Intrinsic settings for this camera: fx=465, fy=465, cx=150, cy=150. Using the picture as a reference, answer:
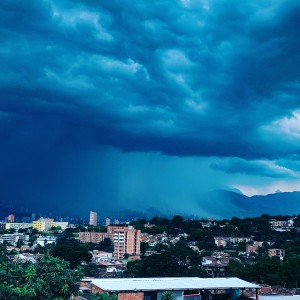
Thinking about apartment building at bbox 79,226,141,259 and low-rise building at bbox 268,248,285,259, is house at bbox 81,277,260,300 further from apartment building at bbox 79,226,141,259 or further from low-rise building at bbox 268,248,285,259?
apartment building at bbox 79,226,141,259

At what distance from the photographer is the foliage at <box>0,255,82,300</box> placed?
906 centimetres

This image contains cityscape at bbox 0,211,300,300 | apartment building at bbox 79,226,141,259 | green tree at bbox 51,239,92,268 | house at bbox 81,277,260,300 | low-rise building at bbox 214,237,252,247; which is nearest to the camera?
house at bbox 81,277,260,300

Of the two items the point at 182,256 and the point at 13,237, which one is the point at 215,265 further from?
the point at 13,237

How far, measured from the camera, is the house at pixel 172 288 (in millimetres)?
17891

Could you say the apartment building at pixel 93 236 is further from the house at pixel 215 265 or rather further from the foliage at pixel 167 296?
the foliage at pixel 167 296

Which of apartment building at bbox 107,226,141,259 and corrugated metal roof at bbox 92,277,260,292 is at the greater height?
apartment building at bbox 107,226,141,259

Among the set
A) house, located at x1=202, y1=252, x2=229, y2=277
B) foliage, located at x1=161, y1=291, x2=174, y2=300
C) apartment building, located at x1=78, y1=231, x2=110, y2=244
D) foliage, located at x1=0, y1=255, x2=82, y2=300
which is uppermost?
apartment building, located at x1=78, y1=231, x2=110, y2=244

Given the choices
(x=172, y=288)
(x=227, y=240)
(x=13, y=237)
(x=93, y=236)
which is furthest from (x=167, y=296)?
(x=13, y=237)

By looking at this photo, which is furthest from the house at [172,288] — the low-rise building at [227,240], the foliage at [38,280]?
the low-rise building at [227,240]

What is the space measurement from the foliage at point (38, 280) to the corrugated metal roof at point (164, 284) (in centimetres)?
747

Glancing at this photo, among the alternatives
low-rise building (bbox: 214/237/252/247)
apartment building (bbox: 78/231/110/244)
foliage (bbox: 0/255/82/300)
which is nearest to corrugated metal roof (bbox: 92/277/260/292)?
foliage (bbox: 0/255/82/300)

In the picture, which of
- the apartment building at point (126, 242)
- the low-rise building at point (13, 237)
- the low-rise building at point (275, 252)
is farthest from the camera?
the low-rise building at point (13, 237)

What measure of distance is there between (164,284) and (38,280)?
1048 centimetres

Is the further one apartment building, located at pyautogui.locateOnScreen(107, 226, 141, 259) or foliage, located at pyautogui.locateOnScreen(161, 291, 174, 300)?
apartment building, located at pyautogui.locateOnScreen(107, 226, 141, 259)
